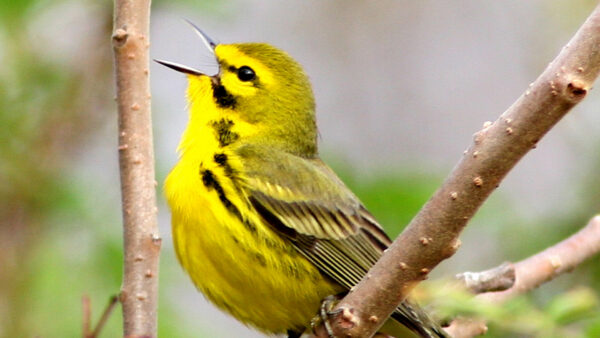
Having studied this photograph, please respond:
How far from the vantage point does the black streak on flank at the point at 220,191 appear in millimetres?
3760

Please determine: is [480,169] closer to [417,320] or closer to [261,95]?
[417,320]

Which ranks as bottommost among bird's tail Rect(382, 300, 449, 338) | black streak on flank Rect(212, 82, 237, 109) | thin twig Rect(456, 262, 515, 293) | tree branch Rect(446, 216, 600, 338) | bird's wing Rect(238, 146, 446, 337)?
bird's tail Rect(382, 300, 449, 338)

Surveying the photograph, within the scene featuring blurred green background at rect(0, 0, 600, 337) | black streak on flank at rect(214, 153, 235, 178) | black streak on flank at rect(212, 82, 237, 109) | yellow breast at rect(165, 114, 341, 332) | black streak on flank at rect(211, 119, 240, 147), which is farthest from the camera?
blurred green background at rect(0, 0, 600, 337)

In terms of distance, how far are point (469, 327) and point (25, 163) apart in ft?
6.87

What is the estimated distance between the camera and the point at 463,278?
376 centimetres

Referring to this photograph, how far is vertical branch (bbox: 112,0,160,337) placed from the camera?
3.10m

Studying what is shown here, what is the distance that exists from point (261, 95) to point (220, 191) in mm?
715

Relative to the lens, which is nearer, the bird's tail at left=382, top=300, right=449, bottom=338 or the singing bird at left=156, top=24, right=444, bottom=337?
the bird's tail at left=382, top=300, right=449, bottom=338

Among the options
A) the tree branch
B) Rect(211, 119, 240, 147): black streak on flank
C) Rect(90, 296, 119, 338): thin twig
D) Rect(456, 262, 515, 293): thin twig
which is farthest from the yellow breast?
Rect(90, 296, 119, 338): thin twig

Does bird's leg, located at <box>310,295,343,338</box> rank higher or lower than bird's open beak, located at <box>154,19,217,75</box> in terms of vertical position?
lower

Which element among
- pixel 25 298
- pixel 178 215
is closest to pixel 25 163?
pixel 25 298

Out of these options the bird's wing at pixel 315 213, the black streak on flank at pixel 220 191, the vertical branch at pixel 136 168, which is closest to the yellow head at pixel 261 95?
the bird's wing at pixel 315 213

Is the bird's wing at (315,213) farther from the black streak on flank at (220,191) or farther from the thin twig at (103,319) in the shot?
the thin twig at (103,319)

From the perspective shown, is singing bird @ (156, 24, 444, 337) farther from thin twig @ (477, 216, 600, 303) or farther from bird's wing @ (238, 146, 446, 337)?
thin twig @ (477, 216, 600, 303)
